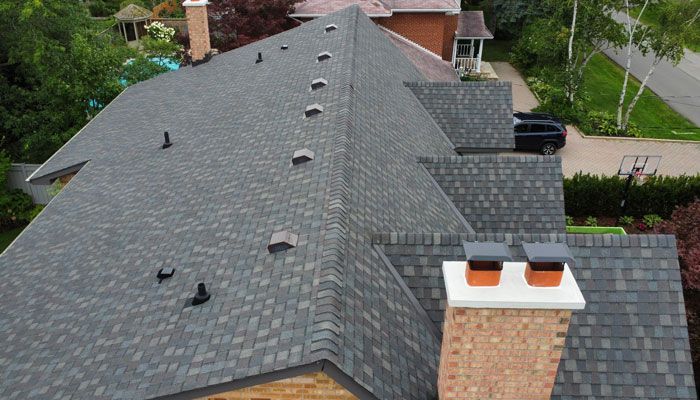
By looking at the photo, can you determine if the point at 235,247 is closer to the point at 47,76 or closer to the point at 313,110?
the point at 313,110

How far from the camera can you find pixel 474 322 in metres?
6.30

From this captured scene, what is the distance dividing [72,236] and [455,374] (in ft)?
30.6

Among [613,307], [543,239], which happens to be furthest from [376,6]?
[613,307]

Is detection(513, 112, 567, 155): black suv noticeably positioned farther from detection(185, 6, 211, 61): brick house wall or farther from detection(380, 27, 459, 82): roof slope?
detection(185, 6, 211, 61): brick house wall

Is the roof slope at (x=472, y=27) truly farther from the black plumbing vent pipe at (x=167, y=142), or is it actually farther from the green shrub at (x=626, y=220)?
the black plumbing vent pipe at (x=167, y=142)

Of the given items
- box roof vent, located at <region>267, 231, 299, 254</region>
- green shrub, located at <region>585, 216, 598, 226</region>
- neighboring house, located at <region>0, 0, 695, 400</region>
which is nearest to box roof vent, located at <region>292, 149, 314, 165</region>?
neighboring house, located at <region>0, 0, 695, 400</region>

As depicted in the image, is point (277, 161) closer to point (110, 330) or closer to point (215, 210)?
point (215, 210)

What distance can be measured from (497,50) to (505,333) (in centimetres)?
4199

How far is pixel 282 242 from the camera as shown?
8.19 metres

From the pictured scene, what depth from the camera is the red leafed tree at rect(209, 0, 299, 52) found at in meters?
27.5

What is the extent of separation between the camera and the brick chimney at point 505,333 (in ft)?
20.2

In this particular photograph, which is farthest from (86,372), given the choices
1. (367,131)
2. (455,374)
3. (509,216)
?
(509,216)

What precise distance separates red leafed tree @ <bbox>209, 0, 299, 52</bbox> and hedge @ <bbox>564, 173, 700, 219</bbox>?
15922 millimetres

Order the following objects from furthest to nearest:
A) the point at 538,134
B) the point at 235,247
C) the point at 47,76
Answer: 1. the point at 538,134
2. the point at 47,76
3. the point at 235,247
